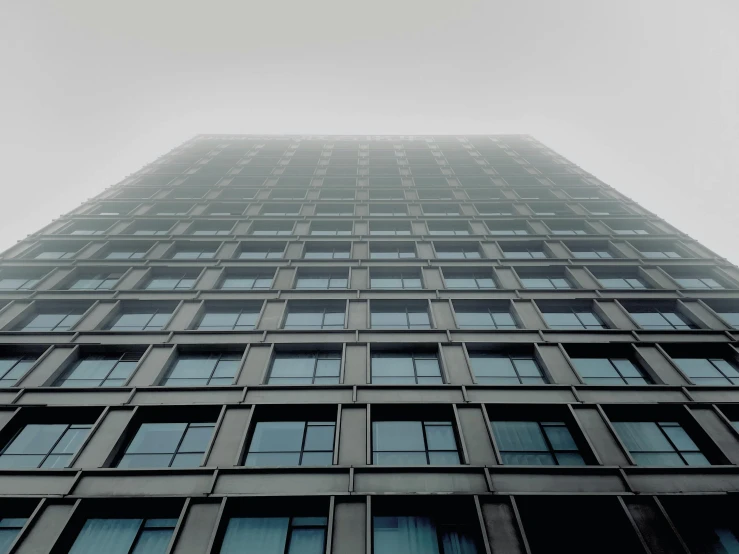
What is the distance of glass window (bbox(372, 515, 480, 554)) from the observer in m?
9.96

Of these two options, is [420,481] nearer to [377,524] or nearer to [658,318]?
[377,524]

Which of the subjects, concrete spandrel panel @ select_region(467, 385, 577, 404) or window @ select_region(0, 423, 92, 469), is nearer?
window @ select_region(0, 423, 92, 469)

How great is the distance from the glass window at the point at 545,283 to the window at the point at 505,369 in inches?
212

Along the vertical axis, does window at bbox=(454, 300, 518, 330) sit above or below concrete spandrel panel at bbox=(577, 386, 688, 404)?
above

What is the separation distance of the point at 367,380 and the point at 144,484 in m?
7.20

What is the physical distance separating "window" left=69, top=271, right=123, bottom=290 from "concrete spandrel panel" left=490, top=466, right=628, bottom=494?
19453mm

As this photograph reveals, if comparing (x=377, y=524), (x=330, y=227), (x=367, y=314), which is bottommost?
(x=377, y=524)

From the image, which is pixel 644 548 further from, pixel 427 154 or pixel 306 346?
pixel 427 154

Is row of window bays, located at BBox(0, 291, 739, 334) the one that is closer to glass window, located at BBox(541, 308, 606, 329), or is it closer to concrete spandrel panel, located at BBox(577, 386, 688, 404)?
glass window, located at BBox(541, 308, 606, 329)

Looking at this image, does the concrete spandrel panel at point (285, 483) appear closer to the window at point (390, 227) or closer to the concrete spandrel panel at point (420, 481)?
the concrete spandrel panel at point (420, 481)

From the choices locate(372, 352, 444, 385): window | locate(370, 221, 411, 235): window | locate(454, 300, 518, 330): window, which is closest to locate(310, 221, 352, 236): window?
locate(370, 221, 411, 235): window

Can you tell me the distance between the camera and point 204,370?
15352mm

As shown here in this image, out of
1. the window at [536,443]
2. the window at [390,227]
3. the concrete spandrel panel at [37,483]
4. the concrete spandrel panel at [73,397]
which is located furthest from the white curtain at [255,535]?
the window at [390,227]

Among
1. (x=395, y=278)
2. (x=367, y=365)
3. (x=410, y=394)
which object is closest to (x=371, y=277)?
(x=395, y=278)
